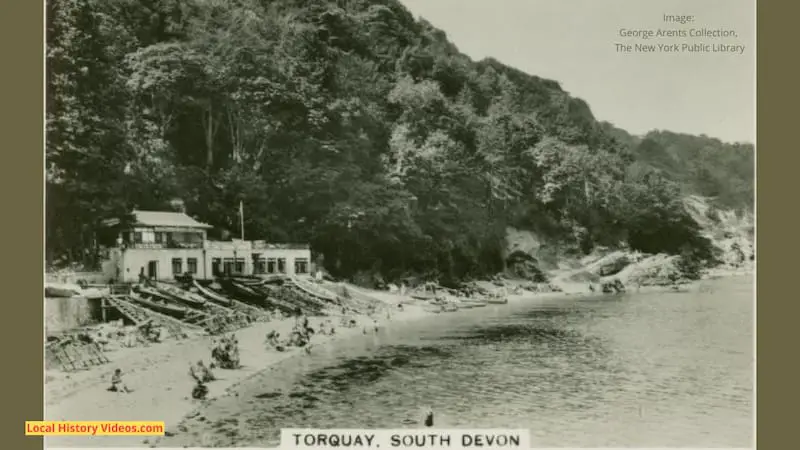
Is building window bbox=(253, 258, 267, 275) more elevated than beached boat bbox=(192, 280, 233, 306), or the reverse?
building window bbox=(253, 258, 267, 275)

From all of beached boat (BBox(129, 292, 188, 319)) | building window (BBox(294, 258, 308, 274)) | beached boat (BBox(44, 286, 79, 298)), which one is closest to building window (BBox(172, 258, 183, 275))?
beached boat (BBox(129, 292, 188, 319))

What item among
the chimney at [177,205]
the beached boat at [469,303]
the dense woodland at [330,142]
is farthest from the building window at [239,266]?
the beached boat at [469,303]

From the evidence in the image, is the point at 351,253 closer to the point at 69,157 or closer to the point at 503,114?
the point at 69,157

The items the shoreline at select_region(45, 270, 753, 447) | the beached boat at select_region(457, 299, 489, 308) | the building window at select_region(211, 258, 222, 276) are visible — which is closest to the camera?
the shoreline at select_region(45, 270, 753, 447)

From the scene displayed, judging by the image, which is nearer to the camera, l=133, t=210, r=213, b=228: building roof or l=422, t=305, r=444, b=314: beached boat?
l=133, t=210, r=213, b=228: building roof

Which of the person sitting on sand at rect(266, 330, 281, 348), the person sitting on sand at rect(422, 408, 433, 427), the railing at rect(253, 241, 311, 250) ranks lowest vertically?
the person sitting on sand at rect(422, 408, 433, 427)

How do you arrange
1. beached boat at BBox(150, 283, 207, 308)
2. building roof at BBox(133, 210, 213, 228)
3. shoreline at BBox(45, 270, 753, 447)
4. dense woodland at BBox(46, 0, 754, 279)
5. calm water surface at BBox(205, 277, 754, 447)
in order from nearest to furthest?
1. shoreline at BBox(45, 270, 753, 447)
2. calm water surface at BBox(205, 277, 754, 447)
3. dense woodland at BBox(46, 0, 754, 279)
4. building roof at BBox(133, 210, 213, 228)
5. beached boat at BBox(150, 283, 207, 308)

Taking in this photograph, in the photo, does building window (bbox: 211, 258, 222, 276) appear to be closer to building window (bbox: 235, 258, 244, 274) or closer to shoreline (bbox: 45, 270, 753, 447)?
building window (bbox: 235, 258, 244, 274)

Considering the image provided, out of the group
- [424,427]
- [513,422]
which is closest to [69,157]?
[424,427]
